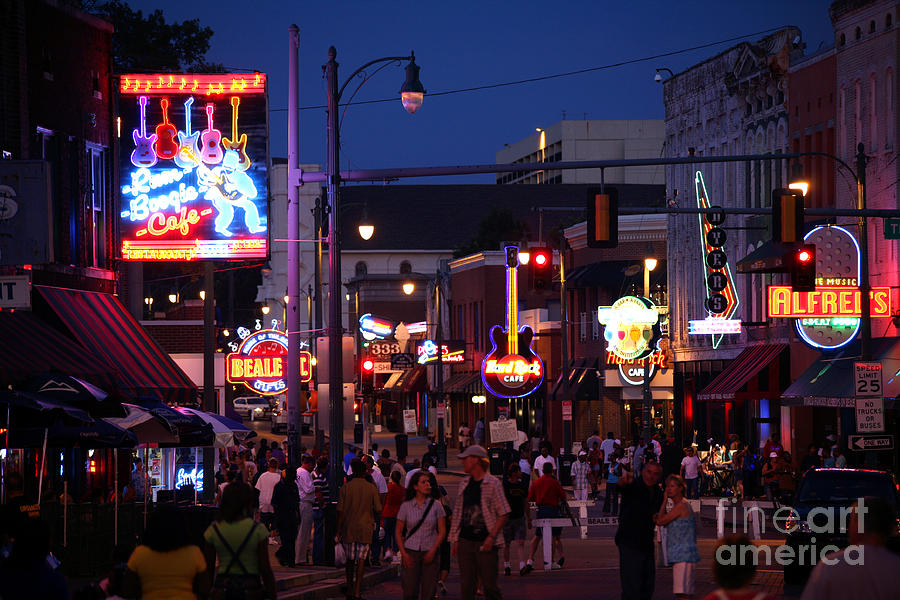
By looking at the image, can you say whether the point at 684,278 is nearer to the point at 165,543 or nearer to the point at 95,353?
the point at 95,353

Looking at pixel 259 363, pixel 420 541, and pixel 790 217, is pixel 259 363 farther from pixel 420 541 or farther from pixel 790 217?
pixel 420 541

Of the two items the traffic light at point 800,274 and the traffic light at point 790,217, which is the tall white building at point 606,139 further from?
the traffic light at point 790,217

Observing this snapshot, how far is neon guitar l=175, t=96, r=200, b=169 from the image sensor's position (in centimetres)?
2998

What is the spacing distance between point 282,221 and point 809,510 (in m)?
102

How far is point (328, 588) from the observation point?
2002 centimetres

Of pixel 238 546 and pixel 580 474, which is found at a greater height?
pixel 238 546

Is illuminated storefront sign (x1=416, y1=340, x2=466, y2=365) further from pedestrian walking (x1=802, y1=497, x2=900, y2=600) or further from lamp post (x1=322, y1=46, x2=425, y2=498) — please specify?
pedestrian walking (x1=802, y1=497, x2=900, y2=600)

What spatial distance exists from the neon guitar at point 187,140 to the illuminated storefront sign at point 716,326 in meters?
19.7

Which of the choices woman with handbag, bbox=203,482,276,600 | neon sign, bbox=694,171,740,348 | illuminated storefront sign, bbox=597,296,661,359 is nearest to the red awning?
woman with handbag, bbox=203,482,276,600

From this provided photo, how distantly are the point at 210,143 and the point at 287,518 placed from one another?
433 inches

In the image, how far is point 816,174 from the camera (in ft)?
135

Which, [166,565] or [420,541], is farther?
[420,541]

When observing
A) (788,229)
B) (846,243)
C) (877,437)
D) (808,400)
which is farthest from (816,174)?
(788,229)

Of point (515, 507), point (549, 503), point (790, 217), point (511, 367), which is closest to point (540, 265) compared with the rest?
point (790, 217)
